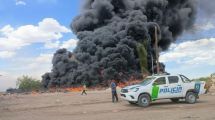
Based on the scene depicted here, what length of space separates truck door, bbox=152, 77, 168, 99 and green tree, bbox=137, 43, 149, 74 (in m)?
42.4

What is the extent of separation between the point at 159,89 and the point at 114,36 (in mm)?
42425

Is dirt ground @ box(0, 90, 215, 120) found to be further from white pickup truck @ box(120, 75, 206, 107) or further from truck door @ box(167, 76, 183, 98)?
truck door @ box(167, 76, 183, 98)

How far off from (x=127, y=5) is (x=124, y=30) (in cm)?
673

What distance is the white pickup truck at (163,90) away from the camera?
2186 cm

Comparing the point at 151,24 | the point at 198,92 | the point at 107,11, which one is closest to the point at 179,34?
the point at 151,24

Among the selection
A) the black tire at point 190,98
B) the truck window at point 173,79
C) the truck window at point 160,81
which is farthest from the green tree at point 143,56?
the truck window at point 160,81

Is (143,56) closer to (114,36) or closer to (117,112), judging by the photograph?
(114,36)

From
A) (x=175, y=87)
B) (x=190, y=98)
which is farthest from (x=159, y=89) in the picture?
(x=190, y=98)

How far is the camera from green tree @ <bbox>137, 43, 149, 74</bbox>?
64.8 m

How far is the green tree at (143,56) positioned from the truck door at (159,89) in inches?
1671

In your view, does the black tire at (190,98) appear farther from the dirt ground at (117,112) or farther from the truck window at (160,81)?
the truck window at (160,81)

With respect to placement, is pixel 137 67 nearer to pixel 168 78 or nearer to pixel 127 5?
pixel 127 5

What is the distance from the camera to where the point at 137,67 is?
65.9 m

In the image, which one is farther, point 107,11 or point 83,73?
point 107,11
